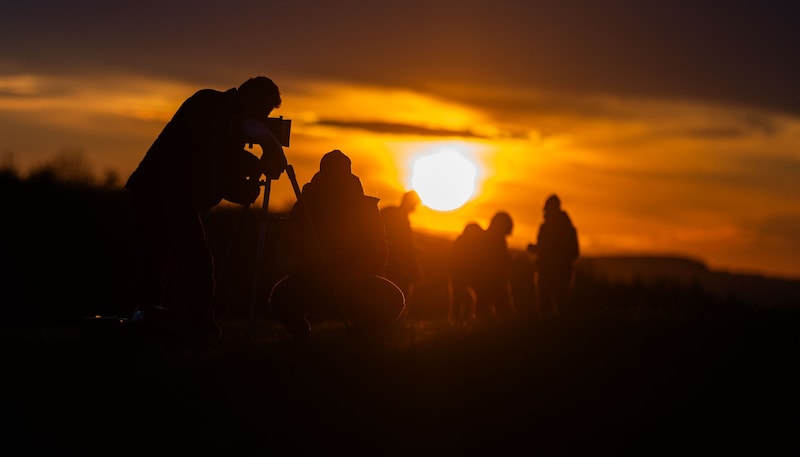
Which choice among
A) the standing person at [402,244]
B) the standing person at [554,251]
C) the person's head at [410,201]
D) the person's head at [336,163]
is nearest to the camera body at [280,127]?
the person's head at [336,163]

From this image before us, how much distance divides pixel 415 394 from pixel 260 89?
3658mm

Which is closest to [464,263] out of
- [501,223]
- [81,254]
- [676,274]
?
[501,223]

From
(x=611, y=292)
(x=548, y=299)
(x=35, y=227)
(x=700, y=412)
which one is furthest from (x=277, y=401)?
(x=611, y=292)

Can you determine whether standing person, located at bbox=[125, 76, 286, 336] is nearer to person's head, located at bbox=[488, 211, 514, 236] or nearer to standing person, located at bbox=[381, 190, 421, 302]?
standing person, located at bbox=[381, 190, 421, 302]

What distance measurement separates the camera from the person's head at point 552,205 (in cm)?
2361

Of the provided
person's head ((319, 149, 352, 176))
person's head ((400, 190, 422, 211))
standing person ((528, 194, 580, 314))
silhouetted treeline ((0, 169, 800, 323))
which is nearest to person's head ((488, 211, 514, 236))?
standing person ((528, 194, 580, 314))

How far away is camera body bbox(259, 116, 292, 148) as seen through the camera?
13.2 m

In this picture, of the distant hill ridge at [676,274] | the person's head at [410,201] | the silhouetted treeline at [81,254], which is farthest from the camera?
the distant hill ridge at [676,274]

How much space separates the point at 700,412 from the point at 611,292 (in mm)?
32510

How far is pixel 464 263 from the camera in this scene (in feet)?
74.8

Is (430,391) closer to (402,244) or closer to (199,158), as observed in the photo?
(199,158)

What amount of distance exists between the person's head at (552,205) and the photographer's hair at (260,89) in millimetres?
11323

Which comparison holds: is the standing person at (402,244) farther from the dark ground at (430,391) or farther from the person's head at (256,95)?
the person's head at (256,95)

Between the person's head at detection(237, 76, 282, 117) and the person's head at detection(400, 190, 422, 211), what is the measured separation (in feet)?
25.8
